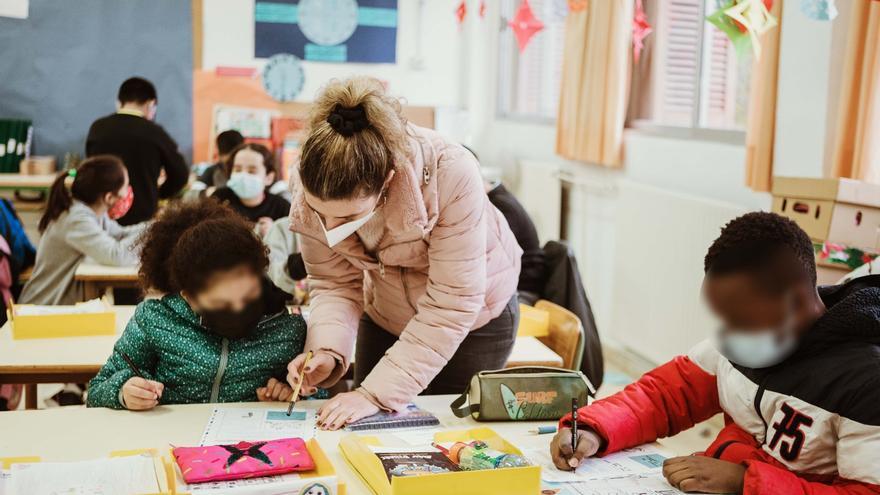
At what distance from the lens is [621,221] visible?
4.84 m

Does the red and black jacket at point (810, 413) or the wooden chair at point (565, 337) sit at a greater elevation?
the red and black jacket at point (810, 413)

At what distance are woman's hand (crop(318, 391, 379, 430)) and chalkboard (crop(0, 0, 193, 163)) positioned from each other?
5135 millimetres

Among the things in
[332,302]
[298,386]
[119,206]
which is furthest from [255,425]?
[119,206]

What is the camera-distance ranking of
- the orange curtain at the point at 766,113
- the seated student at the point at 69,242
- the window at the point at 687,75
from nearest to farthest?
1. the orange curtain at the point at 766,113
2. the seated student at the point at 69,242
3. the window at the point at 687,75

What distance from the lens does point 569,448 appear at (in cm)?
171

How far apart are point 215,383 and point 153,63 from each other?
16.2 feet

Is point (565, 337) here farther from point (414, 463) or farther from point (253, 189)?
point (253, 189)

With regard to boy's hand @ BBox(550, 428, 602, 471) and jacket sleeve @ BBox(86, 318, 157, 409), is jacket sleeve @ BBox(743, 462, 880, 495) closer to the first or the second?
boy's hand @ BBox(550, 428, 602, 471)

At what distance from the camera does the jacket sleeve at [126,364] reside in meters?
2.02


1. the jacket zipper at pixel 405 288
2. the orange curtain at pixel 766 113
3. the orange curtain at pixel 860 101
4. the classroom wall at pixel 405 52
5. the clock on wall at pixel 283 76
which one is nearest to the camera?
the jacket zipper at pixel 405 288

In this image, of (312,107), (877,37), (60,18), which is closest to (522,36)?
(877,37)

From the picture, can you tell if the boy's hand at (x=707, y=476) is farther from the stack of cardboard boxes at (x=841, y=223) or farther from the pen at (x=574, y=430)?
the stack of cardboard boxes at (x=841, y=223)

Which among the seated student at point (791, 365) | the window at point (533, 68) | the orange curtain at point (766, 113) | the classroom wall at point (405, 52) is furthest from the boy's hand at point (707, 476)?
the classroom wall at point (405, 52)

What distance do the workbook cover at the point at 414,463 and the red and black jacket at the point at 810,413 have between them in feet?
0.95
